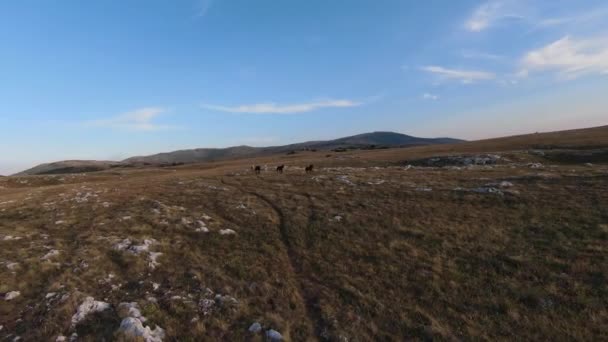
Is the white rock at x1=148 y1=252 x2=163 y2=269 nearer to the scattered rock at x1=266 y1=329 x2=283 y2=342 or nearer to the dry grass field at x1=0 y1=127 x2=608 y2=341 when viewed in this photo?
the dry grass field at x1=0 y1=127 x2=608 y2=341

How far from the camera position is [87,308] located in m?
12.7

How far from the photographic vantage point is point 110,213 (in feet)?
87.3

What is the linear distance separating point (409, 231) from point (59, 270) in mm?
20616

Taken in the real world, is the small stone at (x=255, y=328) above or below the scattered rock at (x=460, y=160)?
below

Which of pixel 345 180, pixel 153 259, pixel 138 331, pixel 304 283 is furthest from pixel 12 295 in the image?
pixel 345 180

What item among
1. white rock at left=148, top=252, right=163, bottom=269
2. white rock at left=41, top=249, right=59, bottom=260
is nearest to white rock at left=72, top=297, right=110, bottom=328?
white rock at left=148, top=252, right=163, bottom=269

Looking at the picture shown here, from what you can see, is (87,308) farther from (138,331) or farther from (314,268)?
(314,268)

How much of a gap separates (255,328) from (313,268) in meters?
5.80

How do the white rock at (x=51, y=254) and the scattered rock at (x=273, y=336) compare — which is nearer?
the scattered rock at (x=273, y=336)

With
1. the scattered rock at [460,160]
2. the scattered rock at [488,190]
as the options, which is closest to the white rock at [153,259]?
the scattered rock at [488,190]

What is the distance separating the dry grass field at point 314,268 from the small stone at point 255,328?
0.40 ft

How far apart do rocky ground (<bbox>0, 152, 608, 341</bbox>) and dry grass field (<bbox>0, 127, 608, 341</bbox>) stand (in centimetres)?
8

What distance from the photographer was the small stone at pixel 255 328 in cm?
1206

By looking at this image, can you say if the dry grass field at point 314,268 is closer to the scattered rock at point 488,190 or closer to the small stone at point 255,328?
the small stone at point 255,328
